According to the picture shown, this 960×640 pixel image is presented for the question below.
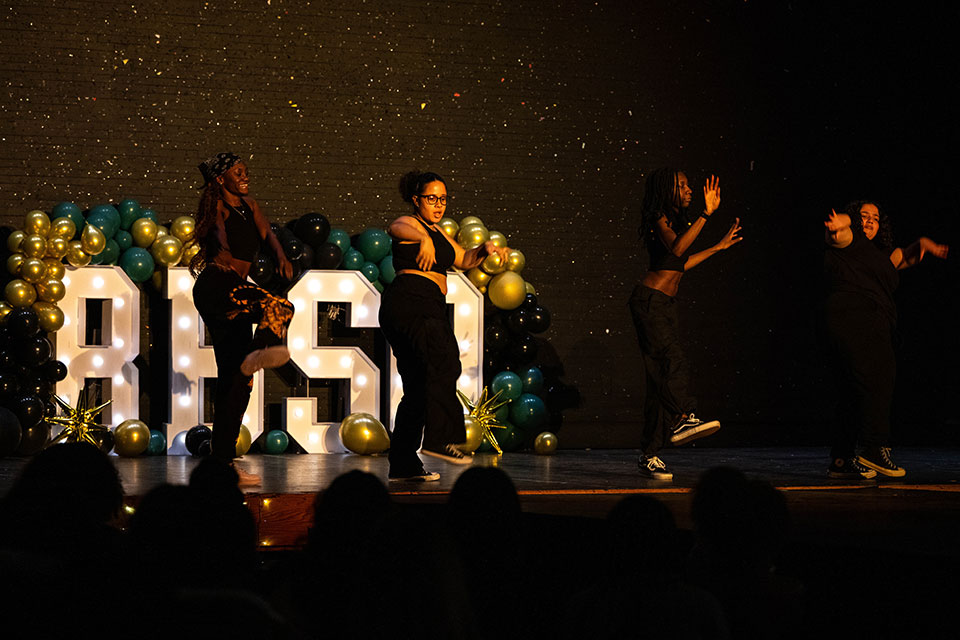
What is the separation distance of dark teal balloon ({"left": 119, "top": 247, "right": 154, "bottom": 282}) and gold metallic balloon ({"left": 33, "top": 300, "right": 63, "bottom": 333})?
0.50 m

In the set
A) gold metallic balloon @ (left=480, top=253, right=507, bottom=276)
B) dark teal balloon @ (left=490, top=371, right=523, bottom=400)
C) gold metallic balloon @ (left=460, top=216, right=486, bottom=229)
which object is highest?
gold metallic balloon @ (left=460, top=216, right=486, bottom=229)

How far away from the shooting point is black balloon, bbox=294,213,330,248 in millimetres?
7172

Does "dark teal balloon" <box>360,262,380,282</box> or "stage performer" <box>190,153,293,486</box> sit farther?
"dark teal balloon" <box>360,262,380,282</box>

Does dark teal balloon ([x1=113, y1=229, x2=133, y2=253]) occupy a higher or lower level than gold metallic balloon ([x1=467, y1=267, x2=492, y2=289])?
higher

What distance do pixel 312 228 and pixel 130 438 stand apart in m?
1.66

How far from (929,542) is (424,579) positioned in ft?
7.40

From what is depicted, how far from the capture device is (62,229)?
6688 mm

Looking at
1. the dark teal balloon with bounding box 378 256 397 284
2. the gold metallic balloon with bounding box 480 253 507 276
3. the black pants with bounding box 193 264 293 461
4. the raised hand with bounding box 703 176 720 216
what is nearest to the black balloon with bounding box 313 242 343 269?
the dark teal balloon with bounding box 378 256 397 284

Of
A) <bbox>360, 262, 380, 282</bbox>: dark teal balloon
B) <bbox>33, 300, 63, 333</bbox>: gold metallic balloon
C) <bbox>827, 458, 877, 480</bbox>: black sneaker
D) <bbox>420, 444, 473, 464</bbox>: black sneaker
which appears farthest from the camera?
<bbox>360, 262, 380, 282</bbox>: dark teal balloon

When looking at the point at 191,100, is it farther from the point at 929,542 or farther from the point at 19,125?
the point at 929,542

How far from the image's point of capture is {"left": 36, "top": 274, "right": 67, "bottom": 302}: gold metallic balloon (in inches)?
262

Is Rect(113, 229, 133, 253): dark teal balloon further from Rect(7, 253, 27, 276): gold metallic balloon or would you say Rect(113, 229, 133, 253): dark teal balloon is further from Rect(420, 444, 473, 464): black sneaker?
Rect(420, 444, 473, 464): black sneaker

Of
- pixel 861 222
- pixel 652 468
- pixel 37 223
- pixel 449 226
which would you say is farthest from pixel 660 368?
pixel 37 223

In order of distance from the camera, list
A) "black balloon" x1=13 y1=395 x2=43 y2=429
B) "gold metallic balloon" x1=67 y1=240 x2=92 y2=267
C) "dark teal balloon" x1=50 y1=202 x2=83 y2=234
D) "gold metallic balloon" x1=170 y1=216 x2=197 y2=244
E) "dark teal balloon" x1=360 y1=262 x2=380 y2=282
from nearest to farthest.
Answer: "black balloon" x1=13 y1=395 x2=43 y2=429
"gold metallic balloon" x1=67 y1=240 x2=92 y2=267
"dark teal balloon" x1=50 y1=202 x2=83 y2=234
"gold metallic balloon" x1=170 y1=216 x2=197 y2=244
"dark teal balloon" x1=360 y1=262 x2=380 y2=282
